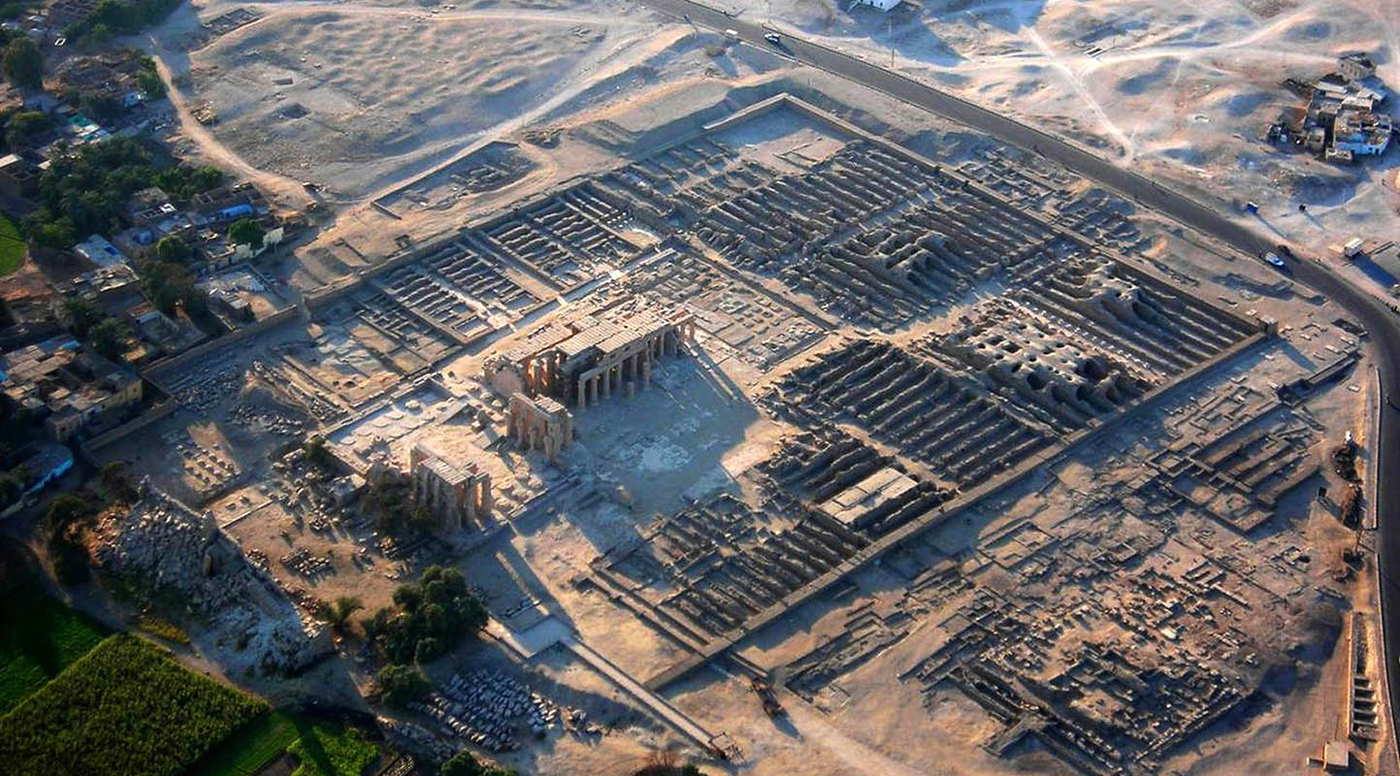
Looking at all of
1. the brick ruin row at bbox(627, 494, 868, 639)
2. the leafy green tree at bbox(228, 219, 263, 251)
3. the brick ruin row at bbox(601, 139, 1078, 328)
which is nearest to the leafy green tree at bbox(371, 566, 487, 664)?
the brick ruin row at bbox(627, 494, 868, 639)

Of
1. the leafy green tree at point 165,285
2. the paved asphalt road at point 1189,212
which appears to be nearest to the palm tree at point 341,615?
the leafy green tree at point 165,285

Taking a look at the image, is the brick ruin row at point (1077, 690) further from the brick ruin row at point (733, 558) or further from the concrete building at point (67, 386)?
the concrete building at point (67, 386)

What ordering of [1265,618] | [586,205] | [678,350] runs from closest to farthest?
[1265,618], [678,350], [586,205]

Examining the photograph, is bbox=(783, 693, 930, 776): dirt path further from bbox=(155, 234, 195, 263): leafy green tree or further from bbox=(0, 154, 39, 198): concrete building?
bbox=(0, 154, 39, 198): concrete building

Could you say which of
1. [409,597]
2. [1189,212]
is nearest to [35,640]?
[409,597]

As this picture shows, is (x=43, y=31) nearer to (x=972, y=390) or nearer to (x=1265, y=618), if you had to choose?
(x=972, y=390)

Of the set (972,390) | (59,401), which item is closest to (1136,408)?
(972,390)

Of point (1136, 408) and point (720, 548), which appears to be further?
point (1136, 408)
